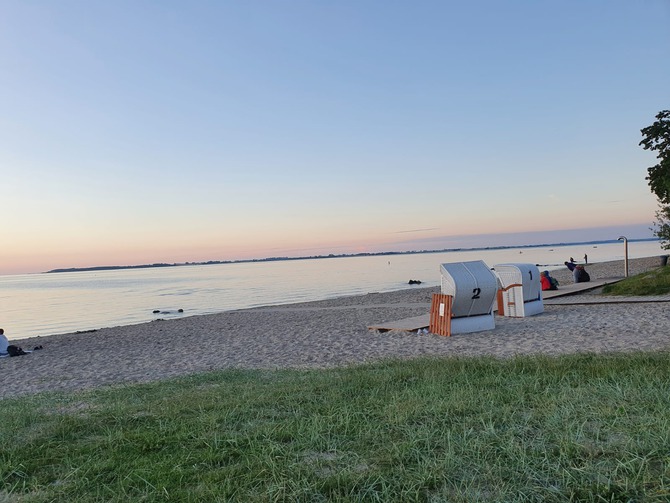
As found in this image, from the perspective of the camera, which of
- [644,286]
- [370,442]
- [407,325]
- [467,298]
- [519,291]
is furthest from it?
[644,286]

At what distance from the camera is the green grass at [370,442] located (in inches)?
119

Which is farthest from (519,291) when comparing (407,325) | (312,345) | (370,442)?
(370,442)

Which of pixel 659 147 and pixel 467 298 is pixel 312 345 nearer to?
pixel 467 298

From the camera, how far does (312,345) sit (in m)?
12.6

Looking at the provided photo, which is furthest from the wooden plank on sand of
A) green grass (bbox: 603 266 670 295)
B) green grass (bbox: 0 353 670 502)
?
green grass (bbox: 603 266 670 295)

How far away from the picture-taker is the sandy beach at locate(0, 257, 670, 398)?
1002cm

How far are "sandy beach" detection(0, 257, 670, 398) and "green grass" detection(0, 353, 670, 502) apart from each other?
395 centimetres

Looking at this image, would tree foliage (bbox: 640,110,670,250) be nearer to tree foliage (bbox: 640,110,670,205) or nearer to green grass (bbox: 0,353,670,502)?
tree foliage (bbox: 640,110,670,205)

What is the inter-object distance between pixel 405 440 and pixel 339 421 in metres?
0.71

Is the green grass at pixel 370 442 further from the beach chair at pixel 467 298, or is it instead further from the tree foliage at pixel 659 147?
the tree foliage at pixel 659 147

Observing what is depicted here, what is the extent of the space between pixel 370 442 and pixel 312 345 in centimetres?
888

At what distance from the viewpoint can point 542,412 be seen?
427cm

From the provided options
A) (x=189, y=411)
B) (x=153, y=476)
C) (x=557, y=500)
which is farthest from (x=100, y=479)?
(x=557, y=500)

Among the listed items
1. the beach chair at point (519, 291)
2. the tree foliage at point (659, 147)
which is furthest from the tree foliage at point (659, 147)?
the beach chair at point (519, 291)
